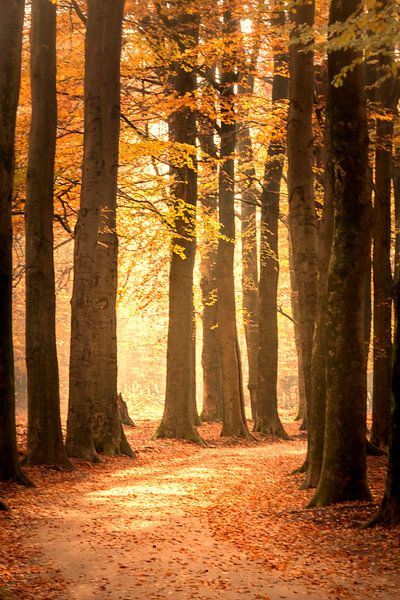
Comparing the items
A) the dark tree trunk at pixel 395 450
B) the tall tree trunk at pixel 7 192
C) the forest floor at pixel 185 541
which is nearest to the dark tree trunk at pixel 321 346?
the forest floor at pixel 185 541

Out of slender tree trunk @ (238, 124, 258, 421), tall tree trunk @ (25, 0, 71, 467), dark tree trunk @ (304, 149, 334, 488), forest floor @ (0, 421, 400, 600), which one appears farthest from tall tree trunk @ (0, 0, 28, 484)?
slender tree trunk @ (238, 124, 258, 421)

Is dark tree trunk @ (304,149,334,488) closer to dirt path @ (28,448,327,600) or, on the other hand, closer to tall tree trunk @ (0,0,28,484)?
dirt path @ (28,448,327,600)

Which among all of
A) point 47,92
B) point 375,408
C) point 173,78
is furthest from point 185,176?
point 375,408

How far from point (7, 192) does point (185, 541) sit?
5.86m

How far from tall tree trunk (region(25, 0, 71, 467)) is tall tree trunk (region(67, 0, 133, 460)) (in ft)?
4.02

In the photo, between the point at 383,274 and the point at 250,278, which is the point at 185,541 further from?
the point at 250,278

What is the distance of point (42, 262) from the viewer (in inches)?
563

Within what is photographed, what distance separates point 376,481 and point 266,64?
14.2 metres

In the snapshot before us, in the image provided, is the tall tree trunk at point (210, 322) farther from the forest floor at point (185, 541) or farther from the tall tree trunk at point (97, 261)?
the forest floor at point (185, 541)

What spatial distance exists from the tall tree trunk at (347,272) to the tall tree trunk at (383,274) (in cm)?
631

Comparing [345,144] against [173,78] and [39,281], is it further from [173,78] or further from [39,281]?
[173,78]

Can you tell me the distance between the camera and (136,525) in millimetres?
9797

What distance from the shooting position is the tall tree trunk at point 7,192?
11.6 meters

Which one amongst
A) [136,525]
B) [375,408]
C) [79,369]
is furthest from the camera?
[375,408]
